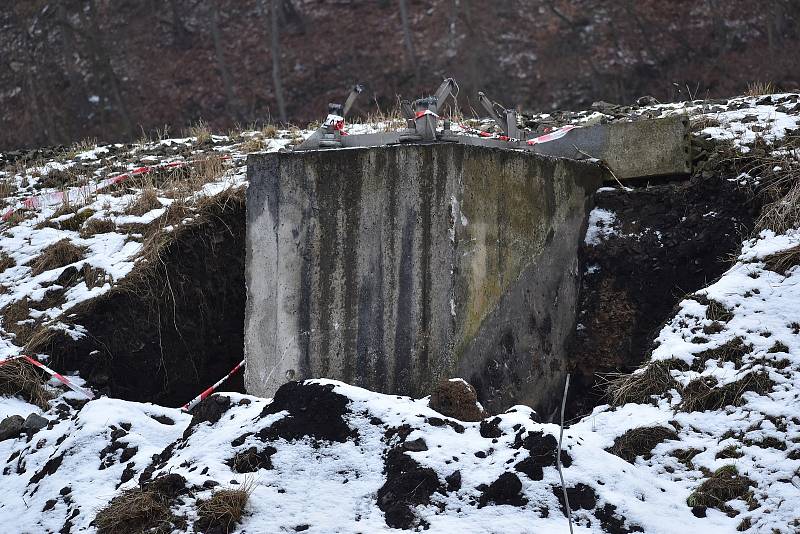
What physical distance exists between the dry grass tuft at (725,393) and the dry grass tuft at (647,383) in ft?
0.55

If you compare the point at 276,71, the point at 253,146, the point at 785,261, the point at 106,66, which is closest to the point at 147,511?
the point at 785,261

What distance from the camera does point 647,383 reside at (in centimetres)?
451

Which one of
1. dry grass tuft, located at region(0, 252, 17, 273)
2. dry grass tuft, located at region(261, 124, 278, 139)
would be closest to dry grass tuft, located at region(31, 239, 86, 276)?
dry grass tuft, located at region(0, 252, 17, 273)

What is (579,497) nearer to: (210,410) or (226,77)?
(210,410)

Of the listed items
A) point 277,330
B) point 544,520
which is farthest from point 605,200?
point 544,520

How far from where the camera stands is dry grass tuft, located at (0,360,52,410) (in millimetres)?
5762

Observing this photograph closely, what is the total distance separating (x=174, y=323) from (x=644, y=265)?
3159mm

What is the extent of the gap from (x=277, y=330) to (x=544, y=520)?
2.30 m

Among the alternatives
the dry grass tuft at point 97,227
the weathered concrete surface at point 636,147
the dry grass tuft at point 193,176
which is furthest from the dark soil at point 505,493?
the dry grass tuft at point 97,227

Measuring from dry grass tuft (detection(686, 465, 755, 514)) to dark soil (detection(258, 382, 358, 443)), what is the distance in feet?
4.42

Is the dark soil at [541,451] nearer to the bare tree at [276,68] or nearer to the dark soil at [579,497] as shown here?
the dark soil at [579,497]

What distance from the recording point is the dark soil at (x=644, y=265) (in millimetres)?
5902

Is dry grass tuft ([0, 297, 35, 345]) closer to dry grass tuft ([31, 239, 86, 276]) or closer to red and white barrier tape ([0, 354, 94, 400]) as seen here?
red and white barrier tape ([0, 354, 94, 400])

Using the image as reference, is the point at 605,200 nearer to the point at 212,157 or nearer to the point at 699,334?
the point at 699,334
